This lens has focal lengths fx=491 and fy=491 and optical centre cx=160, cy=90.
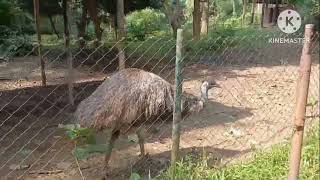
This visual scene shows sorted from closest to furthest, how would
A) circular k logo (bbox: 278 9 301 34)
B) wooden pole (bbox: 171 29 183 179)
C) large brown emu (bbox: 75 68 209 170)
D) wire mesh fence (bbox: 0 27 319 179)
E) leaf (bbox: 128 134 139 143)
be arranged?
wooden pole (bbox: 171 29 183 179)
large brown emu (bbox: 75 68 209 170)
wire mesh fence (bbox: 0 27 319 179)
leaf (bbox: 128 134 139 143)
circular k logo (bbox: 278 9 301 34)

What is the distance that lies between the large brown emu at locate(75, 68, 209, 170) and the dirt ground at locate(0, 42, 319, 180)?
0.21 meters

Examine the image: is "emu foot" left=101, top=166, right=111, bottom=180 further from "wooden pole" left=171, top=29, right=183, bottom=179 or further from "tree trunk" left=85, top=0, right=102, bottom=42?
"tree trunk" left=85, top=0, right=102, bottom=42

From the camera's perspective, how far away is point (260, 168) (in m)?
3.86

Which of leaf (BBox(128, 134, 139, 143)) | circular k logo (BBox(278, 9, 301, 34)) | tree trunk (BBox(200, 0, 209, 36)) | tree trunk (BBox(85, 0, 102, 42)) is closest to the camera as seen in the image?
leaf (BBox(128, 134, 139, 143))

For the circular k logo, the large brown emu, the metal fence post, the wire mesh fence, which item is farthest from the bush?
the metal fence post

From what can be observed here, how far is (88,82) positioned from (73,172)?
410 centimetres

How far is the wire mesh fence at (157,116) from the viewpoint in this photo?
15.3 feet

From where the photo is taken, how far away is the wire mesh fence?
467 cm

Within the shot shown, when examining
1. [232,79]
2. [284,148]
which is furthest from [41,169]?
[232,79]

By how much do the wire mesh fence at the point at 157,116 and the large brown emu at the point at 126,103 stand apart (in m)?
0.09

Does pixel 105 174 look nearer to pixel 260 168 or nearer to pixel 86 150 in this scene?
pixel 86 150

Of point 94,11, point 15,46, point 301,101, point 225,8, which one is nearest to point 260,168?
point 301,101

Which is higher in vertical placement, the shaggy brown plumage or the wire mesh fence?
the shaggy brown plumage

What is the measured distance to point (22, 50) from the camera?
38.4 feet
